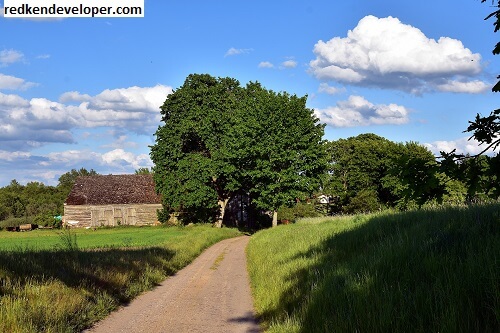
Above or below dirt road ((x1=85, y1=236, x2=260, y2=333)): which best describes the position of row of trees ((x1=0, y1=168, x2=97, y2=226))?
above

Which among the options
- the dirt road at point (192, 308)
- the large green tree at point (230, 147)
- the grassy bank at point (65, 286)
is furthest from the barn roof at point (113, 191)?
the dirt road at point (192, 308)

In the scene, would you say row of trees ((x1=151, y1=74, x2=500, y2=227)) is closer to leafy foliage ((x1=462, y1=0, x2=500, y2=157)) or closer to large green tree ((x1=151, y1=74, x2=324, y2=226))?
large green tree ((x1=151, y1=74, x2=324, y2=226))

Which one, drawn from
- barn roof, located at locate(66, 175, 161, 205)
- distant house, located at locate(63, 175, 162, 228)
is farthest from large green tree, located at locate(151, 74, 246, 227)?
barn roof, located at locate(66, 175, 161, 205)

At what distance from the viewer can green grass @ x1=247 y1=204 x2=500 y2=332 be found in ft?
17.6

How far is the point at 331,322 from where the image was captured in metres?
6.28

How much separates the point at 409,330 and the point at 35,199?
362ft

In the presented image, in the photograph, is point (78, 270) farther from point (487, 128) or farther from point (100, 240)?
point (100, 240)

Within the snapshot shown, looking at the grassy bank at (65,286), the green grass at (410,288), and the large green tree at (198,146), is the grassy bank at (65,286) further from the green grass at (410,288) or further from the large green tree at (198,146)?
the large green tree at (198,146)

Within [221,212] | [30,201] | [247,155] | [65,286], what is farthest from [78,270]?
[30,201]

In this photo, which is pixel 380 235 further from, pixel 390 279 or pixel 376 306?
pixel 376 306

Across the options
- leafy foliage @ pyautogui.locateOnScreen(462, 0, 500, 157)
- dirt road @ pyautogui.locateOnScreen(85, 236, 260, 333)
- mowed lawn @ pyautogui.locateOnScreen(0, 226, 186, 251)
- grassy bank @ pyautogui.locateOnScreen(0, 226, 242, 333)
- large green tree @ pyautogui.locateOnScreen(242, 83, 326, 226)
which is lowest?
mowed lawn @ pyautogui.locateOnScreen(0, 226, 186, 251)

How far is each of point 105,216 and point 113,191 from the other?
4781 mm

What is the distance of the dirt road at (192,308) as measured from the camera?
28.8ft

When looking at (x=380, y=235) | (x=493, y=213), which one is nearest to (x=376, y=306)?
(x=493, y=213)
